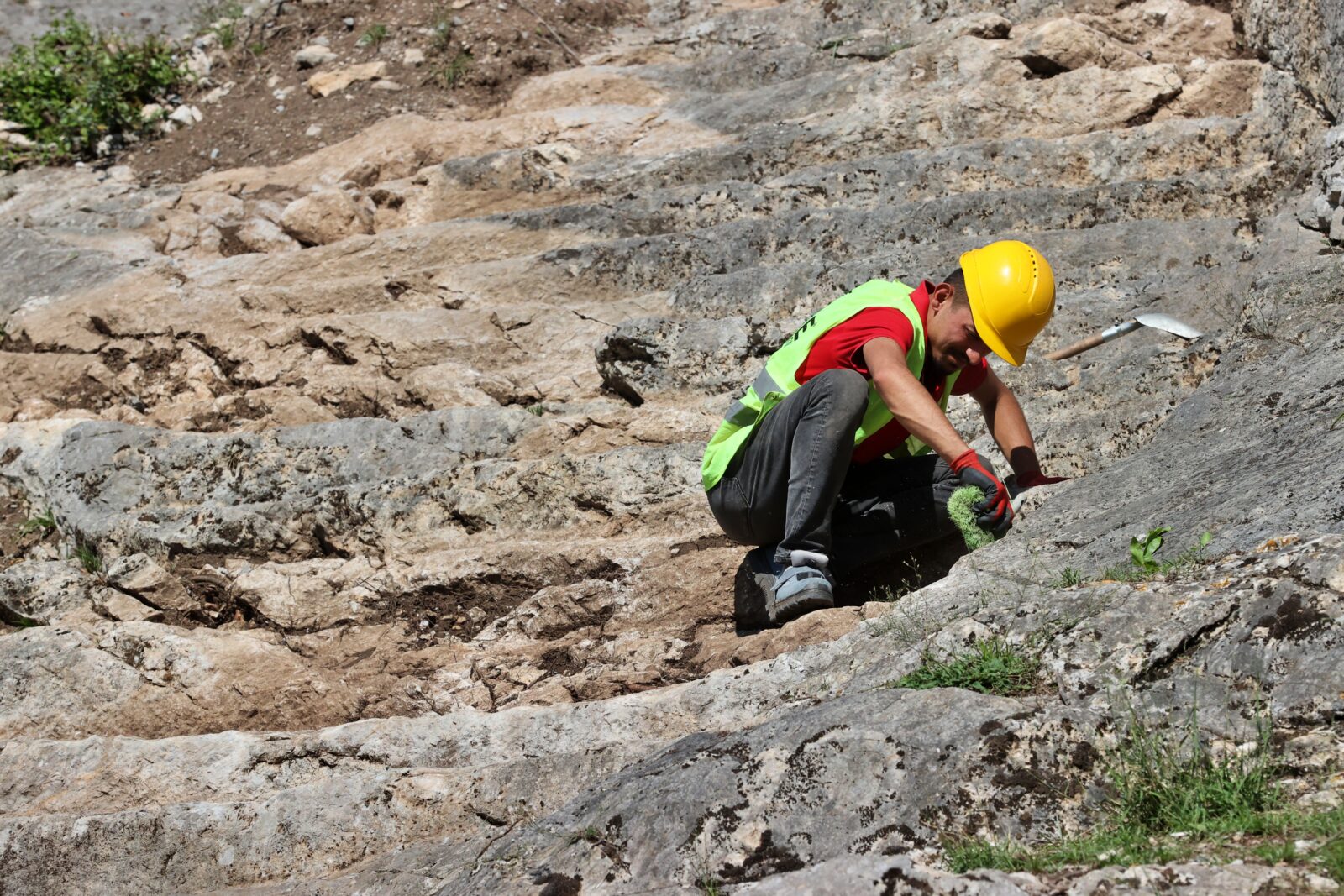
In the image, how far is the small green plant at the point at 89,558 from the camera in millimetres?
5684

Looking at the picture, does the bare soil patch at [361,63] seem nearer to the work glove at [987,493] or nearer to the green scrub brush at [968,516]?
the green scrub brush at [968,516]

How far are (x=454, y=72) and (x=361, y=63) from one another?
100cm

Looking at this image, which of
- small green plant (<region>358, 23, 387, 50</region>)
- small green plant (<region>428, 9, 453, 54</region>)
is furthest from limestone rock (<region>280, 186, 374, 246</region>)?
small green plant (<region>358, 23, 387, 50</region>)

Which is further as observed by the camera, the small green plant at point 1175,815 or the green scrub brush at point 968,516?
the green scrub brush at point 968,516

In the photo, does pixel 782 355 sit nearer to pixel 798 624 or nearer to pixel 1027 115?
pixel 798 624

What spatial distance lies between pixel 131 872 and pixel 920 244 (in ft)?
16.8

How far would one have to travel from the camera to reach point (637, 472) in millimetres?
5719

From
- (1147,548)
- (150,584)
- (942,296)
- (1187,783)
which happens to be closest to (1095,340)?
(942,296)

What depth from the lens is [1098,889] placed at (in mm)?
2359

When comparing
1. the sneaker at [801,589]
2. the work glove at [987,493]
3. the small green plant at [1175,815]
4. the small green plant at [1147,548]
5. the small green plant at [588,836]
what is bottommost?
the sneaker at [801,589]

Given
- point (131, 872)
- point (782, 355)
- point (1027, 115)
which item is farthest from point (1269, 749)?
point (1027, 115)

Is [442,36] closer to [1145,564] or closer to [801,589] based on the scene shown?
[801,589]

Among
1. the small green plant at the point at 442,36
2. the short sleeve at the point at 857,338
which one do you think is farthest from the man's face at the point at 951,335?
the small green plant at the point at 442,36

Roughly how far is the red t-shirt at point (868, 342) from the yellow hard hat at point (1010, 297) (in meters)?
0.22
